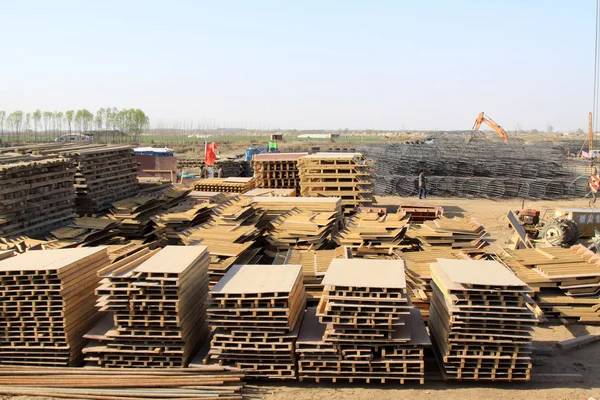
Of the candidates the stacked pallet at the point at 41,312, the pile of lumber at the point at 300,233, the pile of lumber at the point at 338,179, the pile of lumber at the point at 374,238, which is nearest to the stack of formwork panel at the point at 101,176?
the pile of lumber at the point at 300,233

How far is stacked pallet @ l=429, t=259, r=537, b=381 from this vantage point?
7602 mm

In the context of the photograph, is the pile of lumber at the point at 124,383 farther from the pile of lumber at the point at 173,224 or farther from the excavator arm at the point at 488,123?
the excavator arm at the point at 488,123

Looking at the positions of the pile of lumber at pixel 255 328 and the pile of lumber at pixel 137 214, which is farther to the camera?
the pile of lumber at pixel 137 214

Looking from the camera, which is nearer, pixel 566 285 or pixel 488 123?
pixel 566 285

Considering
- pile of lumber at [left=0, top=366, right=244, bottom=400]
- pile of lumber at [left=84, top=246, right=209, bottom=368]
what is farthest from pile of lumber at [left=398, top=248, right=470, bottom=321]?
pile of lumber at [left=84, top=246, right=209, bottom=368]

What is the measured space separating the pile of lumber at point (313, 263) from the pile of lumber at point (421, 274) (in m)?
1.38

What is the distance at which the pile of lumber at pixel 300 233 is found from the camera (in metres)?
12.4

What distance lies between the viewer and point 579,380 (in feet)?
26.0

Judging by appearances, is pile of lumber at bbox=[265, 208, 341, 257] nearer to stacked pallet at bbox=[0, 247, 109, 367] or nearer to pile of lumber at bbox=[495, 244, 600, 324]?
pile of lumber at bbox=[495, 244, 600, 324]

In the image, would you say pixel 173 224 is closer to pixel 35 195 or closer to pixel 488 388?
pixel 35 195

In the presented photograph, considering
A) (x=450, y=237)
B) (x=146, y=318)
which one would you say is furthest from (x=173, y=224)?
(x=450, y=237)

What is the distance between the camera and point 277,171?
69.4ft

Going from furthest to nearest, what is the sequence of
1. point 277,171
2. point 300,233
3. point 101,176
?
point 277,171 → point 101,176 → point 300,233

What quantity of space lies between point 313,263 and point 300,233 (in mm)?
1756
